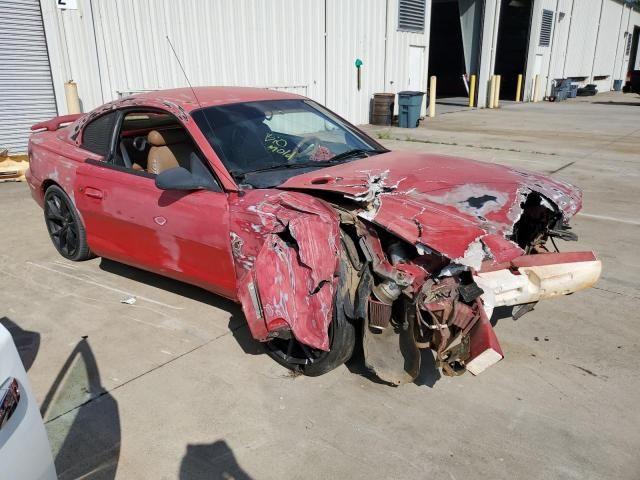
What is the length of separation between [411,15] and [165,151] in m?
14.7

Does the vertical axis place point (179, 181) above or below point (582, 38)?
below

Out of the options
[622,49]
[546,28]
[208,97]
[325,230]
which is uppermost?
[546,28]

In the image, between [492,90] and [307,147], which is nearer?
[307,147]

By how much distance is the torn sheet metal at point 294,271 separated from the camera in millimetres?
2709

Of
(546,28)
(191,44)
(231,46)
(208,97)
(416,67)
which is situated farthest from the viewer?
(546,28)

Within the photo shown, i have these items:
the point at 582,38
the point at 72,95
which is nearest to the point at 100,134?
the point at 72,95

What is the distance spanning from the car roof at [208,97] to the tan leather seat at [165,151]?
271mm

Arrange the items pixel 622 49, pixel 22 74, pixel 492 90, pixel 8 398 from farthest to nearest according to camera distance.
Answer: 1. pixel 622 49
2. pixel 492 90
3. pixel 22 74
4. pixel 8 398

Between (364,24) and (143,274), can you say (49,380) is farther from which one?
(364,24)

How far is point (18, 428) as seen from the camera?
1.51 metres

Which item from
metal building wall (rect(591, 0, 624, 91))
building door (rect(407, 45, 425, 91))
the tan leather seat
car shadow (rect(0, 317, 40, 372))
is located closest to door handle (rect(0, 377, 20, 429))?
car shadow (rect(0, 317, 40, 372))

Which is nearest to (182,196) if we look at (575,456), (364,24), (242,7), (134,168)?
(134,168)

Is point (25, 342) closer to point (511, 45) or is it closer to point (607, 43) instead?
point (511, 45)

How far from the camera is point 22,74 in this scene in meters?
9.09
